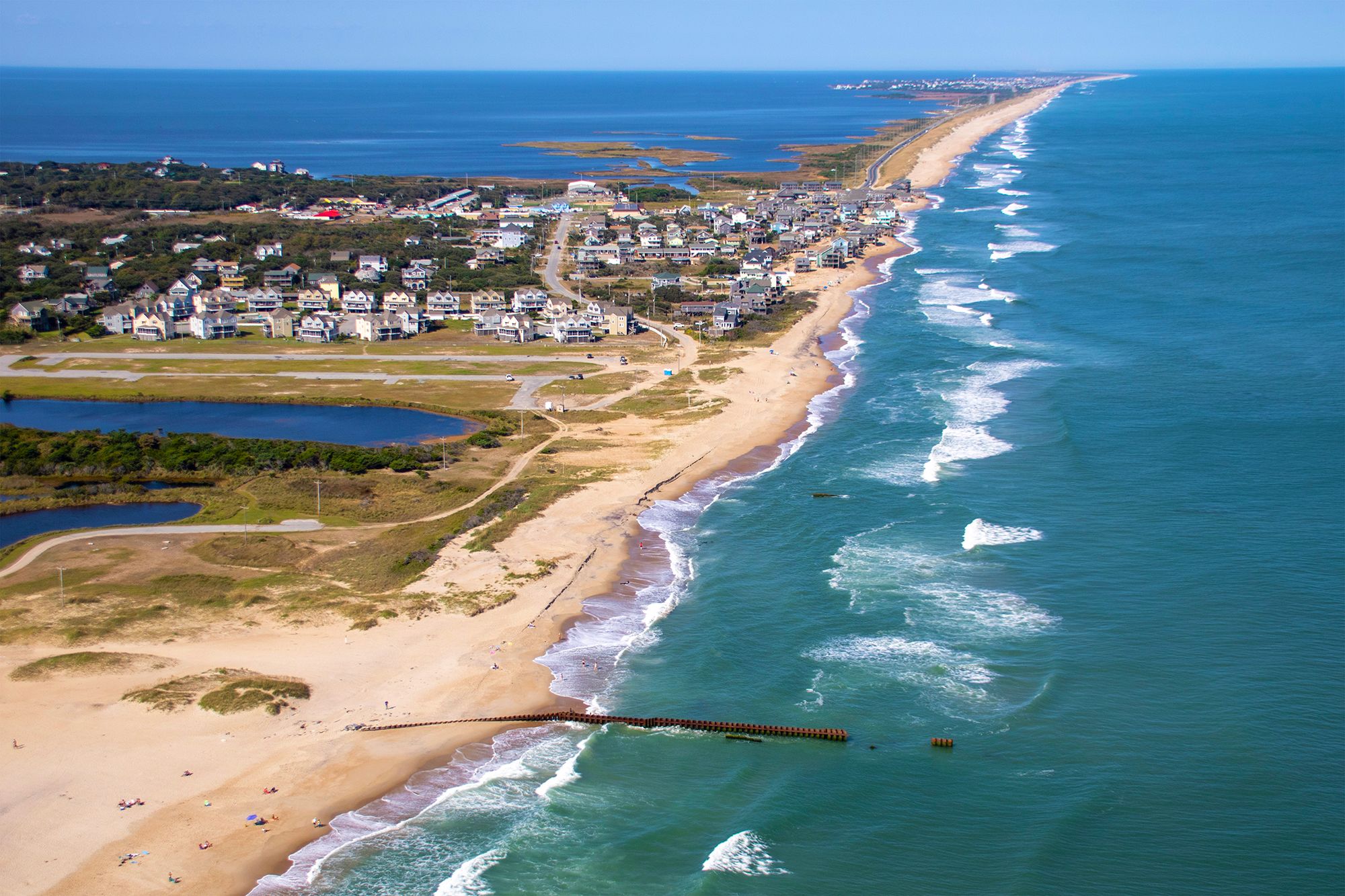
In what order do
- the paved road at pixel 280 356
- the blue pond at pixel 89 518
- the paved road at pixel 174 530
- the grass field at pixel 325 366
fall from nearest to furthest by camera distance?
1. the paved road at pixel 174 530
2. the blue pond at pixel 89 518
3. the grass field at pixel 325 366
4. the paved road at pixel 280 356

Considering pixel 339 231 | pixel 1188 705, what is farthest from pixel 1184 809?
pixel 339 231

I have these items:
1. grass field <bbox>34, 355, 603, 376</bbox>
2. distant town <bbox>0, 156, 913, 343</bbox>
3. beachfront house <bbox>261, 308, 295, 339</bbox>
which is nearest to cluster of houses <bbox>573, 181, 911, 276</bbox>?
distant town <bbox>0, 156, 913, 343</bbox>

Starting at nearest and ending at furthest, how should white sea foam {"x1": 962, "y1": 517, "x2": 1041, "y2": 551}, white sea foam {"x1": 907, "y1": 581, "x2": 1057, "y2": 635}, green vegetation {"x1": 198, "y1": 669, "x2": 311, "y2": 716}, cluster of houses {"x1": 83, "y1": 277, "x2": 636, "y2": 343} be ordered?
green vegetation {"x1": 198, "y1": 669, "x2": 311, "y2": 716} → white sea foam {"x1": 907, "y1": 581, "x2": 1057, "y2": 635} → white sea foam {"x1": 962, "y1": 517, "x2": 1041, "y2": 551} → cluster of houses {"x1": 83, "y1": 277, "x2": 636, "y2": 343}

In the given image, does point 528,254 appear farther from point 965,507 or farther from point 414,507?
point 965,507

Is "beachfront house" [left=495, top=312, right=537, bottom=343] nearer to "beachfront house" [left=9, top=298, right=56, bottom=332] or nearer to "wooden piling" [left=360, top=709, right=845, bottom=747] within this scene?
"beachfront house" [left=9, top=298, right=56, bottom=332]

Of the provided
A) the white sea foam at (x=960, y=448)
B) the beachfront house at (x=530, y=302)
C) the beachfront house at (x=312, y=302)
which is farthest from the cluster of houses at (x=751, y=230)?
the white sea foam at (x=960, y=448)

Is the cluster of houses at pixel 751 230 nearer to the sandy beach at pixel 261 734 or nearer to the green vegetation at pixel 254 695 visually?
the sandy beach at pixel 261 734
